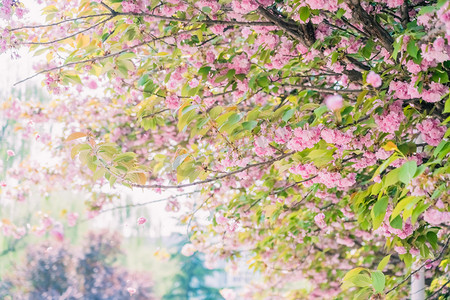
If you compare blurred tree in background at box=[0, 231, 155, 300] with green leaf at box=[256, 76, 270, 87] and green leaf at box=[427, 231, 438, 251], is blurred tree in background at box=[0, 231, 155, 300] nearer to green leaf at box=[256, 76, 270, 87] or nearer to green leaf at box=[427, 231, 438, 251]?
green leaf at box=[256, 76, 270, 87]

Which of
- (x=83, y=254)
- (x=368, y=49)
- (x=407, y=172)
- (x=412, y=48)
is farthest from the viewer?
(x=83, y=254)

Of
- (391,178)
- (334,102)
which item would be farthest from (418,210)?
(334,102)

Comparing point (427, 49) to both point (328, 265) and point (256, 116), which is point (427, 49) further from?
point (328, 265)

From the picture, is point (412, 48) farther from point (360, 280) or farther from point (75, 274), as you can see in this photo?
point (75, 274)

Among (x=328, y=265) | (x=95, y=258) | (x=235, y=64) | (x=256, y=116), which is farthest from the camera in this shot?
(x=95, y=258)

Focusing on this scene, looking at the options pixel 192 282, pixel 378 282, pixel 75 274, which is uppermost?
pixel 75 274

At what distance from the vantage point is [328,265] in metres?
3.79

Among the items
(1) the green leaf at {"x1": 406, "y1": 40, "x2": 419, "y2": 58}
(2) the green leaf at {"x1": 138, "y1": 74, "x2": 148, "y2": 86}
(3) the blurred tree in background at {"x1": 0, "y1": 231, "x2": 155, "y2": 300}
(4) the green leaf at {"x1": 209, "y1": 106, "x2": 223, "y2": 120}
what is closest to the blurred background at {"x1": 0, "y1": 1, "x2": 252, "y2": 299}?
(3) the blurred tree in background at {"x1": 0, "y1": 231, "x2": 155, "y2": 300}

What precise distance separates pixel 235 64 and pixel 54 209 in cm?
834

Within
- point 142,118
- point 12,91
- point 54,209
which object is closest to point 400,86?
point 142,118

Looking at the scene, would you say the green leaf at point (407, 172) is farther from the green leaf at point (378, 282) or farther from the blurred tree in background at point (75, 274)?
the blurred tree in background at point (75, 274)

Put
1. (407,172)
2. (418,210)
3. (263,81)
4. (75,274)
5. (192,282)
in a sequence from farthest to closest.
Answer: (192,282) → (75,274) → (263,81) → (418,210) → (407,172)

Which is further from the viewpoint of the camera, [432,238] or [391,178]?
[432,238]

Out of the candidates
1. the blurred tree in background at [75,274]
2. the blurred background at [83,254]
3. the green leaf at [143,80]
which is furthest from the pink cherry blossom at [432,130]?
the blurred tree in background at [75,274]
